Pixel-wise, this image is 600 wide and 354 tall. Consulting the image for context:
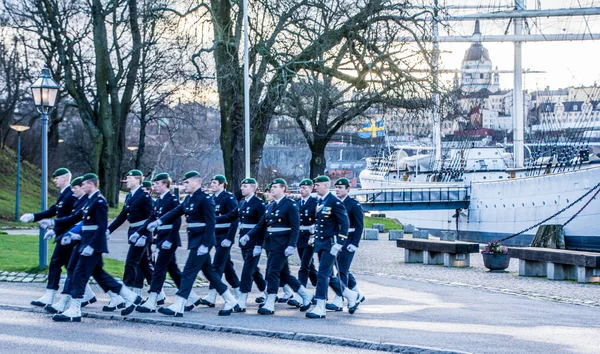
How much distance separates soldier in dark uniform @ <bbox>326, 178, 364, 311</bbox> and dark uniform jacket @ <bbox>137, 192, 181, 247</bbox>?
244 centimetres

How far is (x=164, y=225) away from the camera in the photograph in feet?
49.6

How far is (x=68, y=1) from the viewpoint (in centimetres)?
4603

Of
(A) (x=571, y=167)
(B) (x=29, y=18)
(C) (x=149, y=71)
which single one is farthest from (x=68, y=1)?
(A) (x=571, y=167)

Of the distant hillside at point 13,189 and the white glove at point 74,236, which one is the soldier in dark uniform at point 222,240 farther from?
the distant hillside at point 13,189

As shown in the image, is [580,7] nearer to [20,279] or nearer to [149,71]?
[149,71]

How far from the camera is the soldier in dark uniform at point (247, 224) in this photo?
15377 mm

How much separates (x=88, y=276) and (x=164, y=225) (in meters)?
1.48

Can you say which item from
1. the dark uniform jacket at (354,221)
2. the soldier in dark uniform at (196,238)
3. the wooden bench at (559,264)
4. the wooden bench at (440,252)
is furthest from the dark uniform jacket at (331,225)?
the wooden bench at (440,252)

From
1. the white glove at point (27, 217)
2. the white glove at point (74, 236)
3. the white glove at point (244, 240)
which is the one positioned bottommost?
the white glove at point (244, 240)

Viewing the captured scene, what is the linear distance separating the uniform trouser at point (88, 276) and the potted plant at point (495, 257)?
11.8 meters

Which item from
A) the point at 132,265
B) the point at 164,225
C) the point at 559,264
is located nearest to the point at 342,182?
the point at 164,225

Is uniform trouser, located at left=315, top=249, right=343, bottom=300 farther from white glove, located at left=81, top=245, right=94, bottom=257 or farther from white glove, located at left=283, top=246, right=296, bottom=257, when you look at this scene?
white glove, located at left=81, top=245, right=94, bottom=257

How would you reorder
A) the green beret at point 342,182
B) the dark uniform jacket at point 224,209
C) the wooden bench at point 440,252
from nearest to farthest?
the green beret at point 342,182 < the dark uniform jacket at point 224,209 < the wooden bench at point 440,252

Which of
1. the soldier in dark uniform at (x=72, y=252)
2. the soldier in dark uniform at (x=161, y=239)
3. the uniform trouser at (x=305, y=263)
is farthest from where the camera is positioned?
the uniform trouser at (x=305, y=263)
